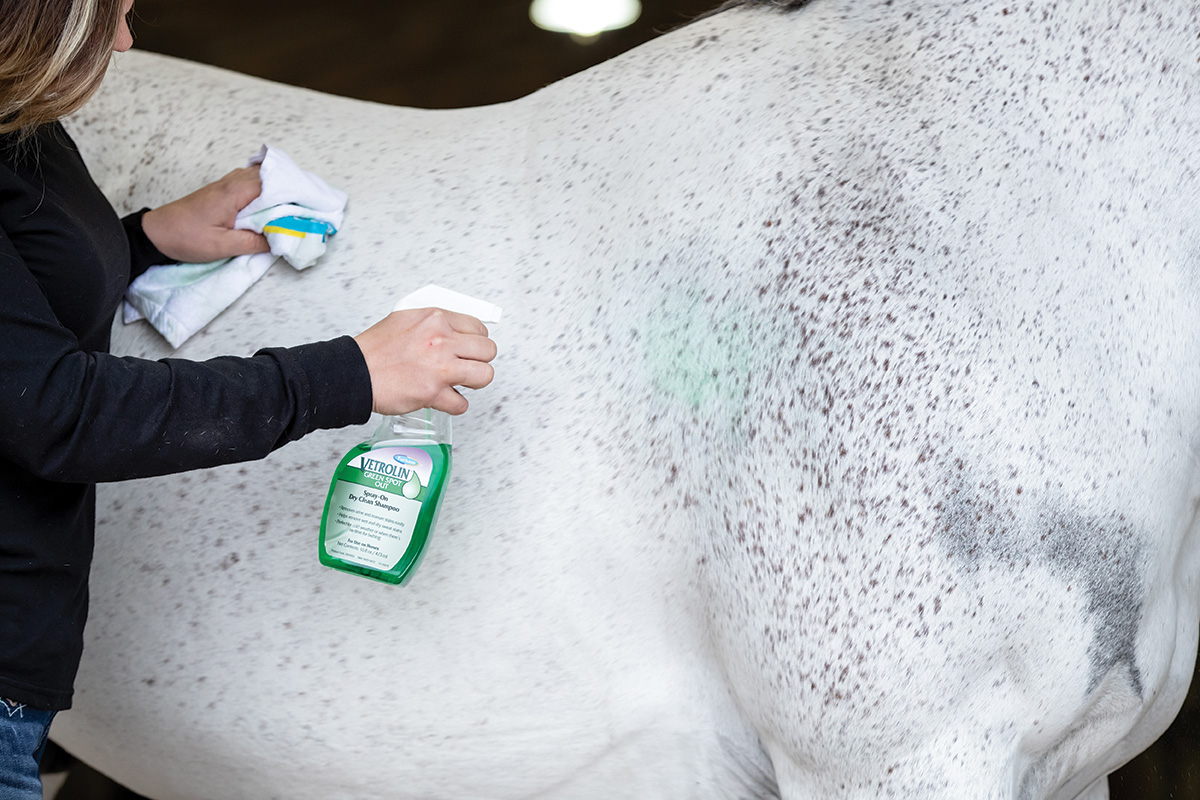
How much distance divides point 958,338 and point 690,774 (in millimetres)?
461

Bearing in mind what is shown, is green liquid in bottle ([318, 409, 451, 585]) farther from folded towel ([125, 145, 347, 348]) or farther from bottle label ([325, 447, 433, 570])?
folded towel ([125, 145, 347, 348])

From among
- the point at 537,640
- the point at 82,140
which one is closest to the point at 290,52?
the point at 82,140

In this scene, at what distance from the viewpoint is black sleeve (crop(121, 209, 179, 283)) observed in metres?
1.06

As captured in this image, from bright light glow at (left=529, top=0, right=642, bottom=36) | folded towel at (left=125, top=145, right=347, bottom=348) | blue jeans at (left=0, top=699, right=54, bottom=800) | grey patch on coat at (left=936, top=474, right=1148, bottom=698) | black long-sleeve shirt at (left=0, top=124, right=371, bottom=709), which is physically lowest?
blue jeans at (left=0, top=699, right=54, bottom=800)

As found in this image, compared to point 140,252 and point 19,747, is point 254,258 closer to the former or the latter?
point 140,252

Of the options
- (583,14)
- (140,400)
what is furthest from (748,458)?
(583,14)

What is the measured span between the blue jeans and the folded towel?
37 cm

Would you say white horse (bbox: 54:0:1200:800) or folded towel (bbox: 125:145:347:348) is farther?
folded towel (bbox: 125:145:347:348)

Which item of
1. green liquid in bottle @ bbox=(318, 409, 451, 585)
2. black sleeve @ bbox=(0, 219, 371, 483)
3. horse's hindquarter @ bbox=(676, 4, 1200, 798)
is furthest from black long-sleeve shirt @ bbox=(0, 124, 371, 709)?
horse's hindquarter @ bbox=(676, 4, 1200, 798)

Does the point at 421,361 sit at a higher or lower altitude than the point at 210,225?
lower

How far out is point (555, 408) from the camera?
96 cm

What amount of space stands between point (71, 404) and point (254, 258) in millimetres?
369

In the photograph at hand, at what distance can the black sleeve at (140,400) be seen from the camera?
709 millimetres

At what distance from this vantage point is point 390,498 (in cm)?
88
